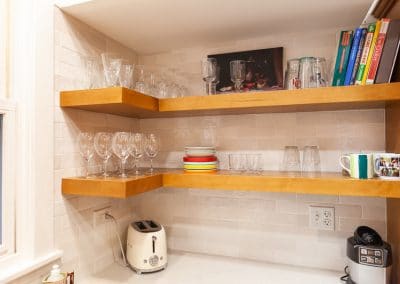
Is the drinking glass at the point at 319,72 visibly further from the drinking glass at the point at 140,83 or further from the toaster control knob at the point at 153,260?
the toaster control knob at the point at 153,260

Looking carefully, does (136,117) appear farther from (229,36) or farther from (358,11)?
(358,11)

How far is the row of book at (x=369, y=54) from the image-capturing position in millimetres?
1039

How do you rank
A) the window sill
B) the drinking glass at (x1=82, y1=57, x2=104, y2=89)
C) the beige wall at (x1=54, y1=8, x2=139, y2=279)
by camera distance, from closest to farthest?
1. the window sill
2. the beige wall at (x1=54, y1=8, x2=139, y2=279)
3. the drinking glass at (x1=82, y1=57, x2=104, y2=89)

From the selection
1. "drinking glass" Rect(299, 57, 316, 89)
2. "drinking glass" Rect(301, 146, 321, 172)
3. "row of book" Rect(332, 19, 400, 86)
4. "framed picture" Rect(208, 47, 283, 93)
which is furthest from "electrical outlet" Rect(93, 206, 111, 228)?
"row of book" Rect(332, 19, 400, 86)

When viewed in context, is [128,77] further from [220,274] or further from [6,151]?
[220,274]

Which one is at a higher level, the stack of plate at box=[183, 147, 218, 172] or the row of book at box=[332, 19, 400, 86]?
the row of book at box=[332, 19, 400, 86]

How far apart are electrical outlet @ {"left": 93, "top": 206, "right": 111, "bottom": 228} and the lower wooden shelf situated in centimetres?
24

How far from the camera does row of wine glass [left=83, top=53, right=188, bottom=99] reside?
1228mm

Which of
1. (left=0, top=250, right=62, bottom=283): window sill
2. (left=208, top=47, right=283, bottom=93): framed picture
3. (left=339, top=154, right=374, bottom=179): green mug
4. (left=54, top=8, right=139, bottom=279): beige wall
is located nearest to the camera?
(left=0, top=250, right=62, bottom=283): window sill

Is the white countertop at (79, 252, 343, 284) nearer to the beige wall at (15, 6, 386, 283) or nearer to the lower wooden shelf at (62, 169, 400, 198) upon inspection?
the beige wall at (15, 6, 386, 283)

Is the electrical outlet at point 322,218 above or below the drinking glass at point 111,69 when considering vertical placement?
below

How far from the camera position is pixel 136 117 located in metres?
1.64

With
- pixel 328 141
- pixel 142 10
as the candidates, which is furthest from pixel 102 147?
pixel 328 141

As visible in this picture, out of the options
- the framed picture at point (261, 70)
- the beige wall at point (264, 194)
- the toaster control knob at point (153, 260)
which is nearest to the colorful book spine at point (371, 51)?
the beige wall at point (264, 194)
